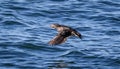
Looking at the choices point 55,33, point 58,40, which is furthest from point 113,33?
point 58,40

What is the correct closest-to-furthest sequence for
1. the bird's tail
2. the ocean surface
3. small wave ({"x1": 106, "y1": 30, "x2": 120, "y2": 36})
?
the bird's tail → the ocean surface → small wave ({"x1": 106, "y1": 30, "x2": 120, "y2": 36})

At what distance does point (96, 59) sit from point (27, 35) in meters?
2.73

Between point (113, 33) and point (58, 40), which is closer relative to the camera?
point (58, 40)

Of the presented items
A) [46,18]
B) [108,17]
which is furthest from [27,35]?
[108,17]

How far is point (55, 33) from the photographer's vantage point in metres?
19.0

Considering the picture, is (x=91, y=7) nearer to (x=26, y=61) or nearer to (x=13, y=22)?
(x=13, y=22)

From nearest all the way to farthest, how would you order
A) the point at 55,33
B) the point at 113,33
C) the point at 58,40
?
the point at 58,40 → the point at 55,33 → the point at 113,33

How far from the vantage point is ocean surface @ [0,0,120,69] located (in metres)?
16.5

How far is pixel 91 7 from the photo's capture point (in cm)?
2236

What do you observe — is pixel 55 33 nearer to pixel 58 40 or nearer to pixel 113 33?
pixel 113 33

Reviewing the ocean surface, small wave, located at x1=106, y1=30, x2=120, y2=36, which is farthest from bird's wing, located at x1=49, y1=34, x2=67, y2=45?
small wave, located at x1=106, y1=30, x2=120, y2=36

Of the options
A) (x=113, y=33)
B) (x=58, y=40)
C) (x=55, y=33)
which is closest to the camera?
(x=58, y=40)

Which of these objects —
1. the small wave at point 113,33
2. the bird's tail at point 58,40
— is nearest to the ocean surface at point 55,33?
the small wave at point 113,33

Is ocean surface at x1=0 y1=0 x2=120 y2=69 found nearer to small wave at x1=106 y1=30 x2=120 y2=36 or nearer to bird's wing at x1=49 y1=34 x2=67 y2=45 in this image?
small wave at x1=106 y1=30 x2=120 y2=36
